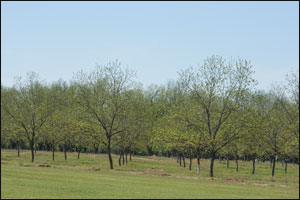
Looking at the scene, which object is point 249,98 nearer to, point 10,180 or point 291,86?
point 291,86

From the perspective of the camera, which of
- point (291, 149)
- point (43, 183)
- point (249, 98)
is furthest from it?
point (249, 98)

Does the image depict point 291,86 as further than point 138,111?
No

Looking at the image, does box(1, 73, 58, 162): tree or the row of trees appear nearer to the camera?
the row of trees

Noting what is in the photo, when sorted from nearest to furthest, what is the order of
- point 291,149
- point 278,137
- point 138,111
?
point 291,149
point 278,137
point 138,111

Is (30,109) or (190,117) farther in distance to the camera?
(30,109)

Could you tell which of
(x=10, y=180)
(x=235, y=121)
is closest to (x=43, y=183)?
(x=10, y=180)

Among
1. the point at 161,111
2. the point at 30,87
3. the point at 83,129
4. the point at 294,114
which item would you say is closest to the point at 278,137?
the point at 294,114

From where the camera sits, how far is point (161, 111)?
107m

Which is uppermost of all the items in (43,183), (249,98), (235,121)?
(249,98)

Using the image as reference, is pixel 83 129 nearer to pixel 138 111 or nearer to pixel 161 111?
pixel 138 111

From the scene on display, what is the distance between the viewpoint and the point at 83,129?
54656 mm

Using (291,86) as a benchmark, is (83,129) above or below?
below

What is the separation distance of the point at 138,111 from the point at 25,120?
19.5 metres

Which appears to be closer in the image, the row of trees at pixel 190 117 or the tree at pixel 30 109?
the row of trees at pixel 190 117
